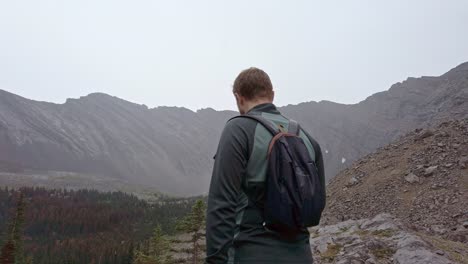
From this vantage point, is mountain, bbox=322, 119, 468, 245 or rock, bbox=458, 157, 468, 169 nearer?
mountain, bbox=322, 119, 468, 245

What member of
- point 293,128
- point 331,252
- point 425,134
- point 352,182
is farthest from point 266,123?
point 425,134

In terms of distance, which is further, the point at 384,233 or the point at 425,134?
the point at 425,134

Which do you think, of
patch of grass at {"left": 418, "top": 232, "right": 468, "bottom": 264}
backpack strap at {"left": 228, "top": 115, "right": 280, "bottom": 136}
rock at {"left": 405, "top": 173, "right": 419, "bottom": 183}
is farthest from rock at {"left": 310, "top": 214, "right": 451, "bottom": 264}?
backpack strap at {"left": 228, "top": 115, "right": 280, "bottom": 136}

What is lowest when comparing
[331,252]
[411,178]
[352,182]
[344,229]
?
[331,252]

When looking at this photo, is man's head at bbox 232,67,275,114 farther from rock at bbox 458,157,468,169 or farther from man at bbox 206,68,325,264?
rock at bbox 458,157,468,169

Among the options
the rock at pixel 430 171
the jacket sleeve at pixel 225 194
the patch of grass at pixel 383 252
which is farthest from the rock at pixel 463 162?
the jacket sleeve at pixel 225 194

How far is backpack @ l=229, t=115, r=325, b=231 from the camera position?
3.70 meters

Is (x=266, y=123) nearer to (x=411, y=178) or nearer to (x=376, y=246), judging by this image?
(x=376, y=246)

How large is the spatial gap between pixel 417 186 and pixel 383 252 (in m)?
9.68

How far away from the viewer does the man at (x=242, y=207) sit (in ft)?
12.3

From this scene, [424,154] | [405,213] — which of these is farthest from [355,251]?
[424,154]

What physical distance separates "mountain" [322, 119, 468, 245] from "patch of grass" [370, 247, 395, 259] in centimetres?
438

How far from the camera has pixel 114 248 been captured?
89.3 m

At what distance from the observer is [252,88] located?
168 inches
